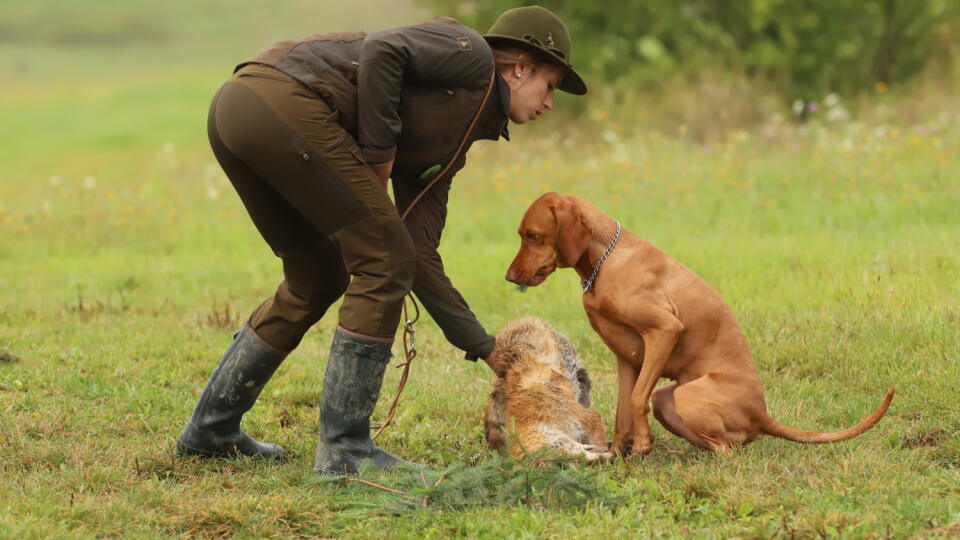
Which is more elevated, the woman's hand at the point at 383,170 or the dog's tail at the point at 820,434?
the woman's hand at the point at 383,170

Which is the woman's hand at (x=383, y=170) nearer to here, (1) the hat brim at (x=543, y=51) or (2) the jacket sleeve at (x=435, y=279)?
(2) the jacket sleeve at (x=435, y=279)

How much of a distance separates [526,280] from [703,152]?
7.65 m

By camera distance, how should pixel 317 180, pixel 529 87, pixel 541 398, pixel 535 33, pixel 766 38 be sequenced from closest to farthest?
pixel 317 180 < pixel 535 33 < pixel 529 87 < pixel 541 398 < pixel 766 38

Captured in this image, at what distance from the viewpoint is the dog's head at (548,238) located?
178 inches

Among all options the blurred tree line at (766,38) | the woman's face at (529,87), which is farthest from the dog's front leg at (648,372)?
the blurred tree line at (766,38)

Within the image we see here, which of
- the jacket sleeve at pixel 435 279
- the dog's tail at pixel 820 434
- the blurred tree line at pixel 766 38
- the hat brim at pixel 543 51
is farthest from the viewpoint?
the blurred tree line at pixel 766 38

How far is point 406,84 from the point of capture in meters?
3.97

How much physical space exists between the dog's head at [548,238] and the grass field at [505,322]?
891mm

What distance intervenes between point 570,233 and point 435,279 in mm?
616

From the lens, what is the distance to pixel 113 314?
772cm

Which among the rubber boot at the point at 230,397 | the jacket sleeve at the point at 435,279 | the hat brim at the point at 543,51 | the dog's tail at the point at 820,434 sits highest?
the hat brim at the point at 543,51

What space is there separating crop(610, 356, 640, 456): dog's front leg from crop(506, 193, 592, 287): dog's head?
549 millimetres

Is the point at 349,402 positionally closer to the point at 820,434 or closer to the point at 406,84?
the point at 406,84

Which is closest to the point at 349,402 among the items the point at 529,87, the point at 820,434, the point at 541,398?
the point at 541,398
